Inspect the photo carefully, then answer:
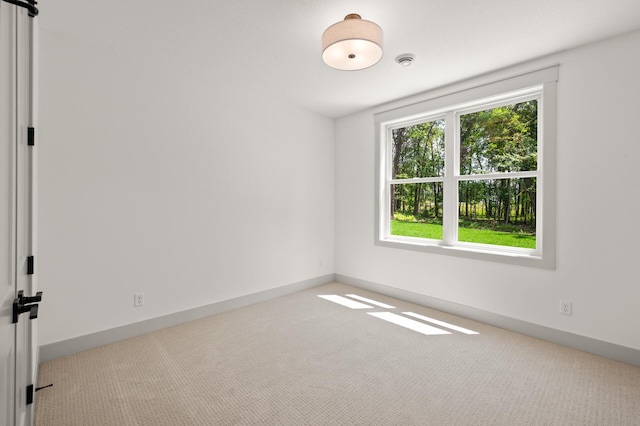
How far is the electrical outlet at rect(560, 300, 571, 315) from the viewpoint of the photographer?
278cm

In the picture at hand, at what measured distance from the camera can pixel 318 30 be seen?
2439mm

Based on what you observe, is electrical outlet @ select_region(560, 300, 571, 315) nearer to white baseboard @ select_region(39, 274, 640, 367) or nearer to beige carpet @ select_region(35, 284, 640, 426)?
white baseboard @ select_region(39, 274, 640, 367)

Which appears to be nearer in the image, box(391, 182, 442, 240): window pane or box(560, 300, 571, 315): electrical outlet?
box(560, 300, 571, 315): electrical outlet

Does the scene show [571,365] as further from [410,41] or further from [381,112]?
[381,112]

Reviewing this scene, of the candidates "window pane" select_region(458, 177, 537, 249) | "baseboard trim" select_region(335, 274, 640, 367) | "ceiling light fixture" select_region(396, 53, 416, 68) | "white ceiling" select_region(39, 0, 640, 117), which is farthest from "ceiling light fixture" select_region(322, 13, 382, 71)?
"baseboard trim" select_region(335, 274, 640, 367)

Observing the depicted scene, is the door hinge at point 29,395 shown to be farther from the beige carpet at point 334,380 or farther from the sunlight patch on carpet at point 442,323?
the sunlight patch on carpet at point 442,323

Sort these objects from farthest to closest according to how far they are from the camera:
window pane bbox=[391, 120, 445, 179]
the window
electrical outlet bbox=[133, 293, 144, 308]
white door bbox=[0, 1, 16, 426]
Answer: window pane bbox=[391, 120, 445, 179], the window, electrical outlet bbox=[133, 293, 144, 308], white door bbox=[0, 1, 16, 426]

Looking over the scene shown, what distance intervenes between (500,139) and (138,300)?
406 centimetres

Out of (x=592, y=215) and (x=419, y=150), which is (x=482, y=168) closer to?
(x=419, y=150)

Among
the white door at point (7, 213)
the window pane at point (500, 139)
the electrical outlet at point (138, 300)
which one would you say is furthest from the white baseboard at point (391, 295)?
the white door at point (7, 213)

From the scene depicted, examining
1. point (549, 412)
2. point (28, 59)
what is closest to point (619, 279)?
point (549, 412)

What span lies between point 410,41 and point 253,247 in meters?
2.80

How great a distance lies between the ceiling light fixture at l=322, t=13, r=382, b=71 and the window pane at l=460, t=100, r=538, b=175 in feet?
5.95

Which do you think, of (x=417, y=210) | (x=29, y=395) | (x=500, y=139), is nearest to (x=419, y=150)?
(x=417, y=210)
